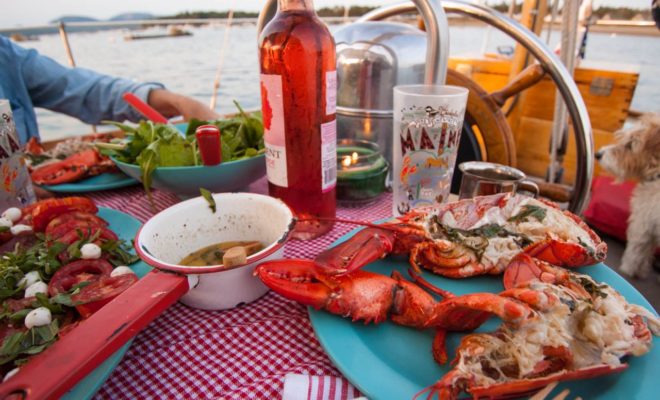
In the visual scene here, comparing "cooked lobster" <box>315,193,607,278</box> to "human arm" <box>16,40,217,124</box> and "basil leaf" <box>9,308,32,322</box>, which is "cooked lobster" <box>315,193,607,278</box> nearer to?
"basil leaf" <box>9,308,32,322</box>

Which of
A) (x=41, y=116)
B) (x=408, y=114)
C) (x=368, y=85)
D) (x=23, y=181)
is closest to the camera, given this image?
(x=408, y=114)

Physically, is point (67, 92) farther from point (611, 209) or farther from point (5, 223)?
point (611, 209)

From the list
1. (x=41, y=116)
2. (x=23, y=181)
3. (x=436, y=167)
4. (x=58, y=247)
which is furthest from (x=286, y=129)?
(x=41, y=116)

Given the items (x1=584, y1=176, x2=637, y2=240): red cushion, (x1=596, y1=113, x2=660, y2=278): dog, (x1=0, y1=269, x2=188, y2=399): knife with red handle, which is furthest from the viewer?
(x1=584, y1=176, x2=637, y2=240): red cushion

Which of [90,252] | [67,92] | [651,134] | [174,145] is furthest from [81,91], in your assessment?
[651,134]

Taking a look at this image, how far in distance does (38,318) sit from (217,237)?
28 cm

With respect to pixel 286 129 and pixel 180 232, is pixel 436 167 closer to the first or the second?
pixel 286 129

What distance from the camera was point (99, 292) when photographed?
1.61ft

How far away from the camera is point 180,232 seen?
616mm

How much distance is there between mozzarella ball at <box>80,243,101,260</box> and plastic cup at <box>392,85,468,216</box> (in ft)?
1.90

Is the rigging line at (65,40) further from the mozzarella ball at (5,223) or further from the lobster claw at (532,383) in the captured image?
the lobster claw at (532,383)

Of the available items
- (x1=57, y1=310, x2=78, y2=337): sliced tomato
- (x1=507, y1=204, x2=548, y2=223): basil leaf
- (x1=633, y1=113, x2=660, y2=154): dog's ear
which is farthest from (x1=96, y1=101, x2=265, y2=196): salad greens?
(x1=633, y1=113, x2=660, y2=154): dog's ear

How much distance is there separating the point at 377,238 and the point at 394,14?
108 centimetres

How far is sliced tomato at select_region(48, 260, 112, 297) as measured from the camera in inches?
20.6
